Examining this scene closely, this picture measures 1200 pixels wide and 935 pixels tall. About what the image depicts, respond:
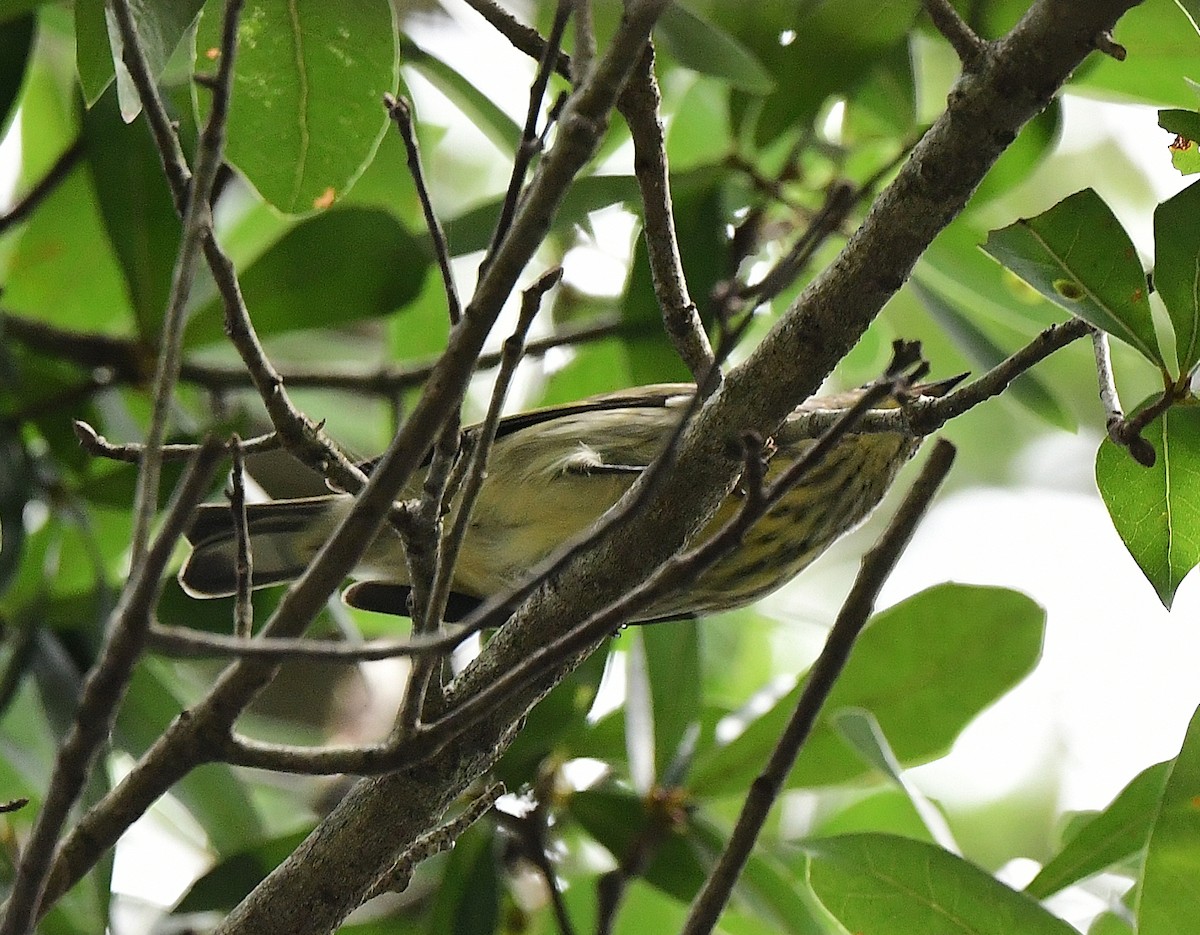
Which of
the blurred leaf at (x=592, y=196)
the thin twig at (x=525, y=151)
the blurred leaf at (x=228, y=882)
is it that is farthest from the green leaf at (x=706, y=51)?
the blurred leaf at (x=228, y=882)

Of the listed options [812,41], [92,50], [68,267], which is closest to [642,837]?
[812,41]

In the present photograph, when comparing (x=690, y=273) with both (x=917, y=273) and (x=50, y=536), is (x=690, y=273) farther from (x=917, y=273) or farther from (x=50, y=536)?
(x=50, y=536)

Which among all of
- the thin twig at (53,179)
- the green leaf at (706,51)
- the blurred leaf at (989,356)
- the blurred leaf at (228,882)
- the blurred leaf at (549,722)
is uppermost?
the thin twig at (53,179)

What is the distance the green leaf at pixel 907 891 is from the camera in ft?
6.73

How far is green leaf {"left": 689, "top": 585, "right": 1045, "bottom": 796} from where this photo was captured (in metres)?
2.66

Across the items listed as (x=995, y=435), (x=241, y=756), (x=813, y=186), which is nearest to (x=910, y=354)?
(x=241, y=756)

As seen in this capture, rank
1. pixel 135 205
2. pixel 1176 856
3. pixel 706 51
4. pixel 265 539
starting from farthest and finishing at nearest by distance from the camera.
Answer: pixel 265 539 → pixel 135 205 → pixel 706 51 → pixel 1176 856

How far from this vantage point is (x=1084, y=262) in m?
1.74

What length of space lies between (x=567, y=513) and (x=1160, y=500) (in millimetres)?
1218

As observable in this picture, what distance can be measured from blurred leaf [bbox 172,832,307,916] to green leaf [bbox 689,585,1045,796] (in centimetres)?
84

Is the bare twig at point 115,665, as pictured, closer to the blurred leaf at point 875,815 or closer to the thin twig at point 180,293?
the thin twig at point 180,293

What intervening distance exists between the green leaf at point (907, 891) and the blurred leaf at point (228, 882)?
102 cm

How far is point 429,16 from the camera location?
339cm

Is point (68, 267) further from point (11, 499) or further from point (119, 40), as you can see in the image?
point (119, 40)
